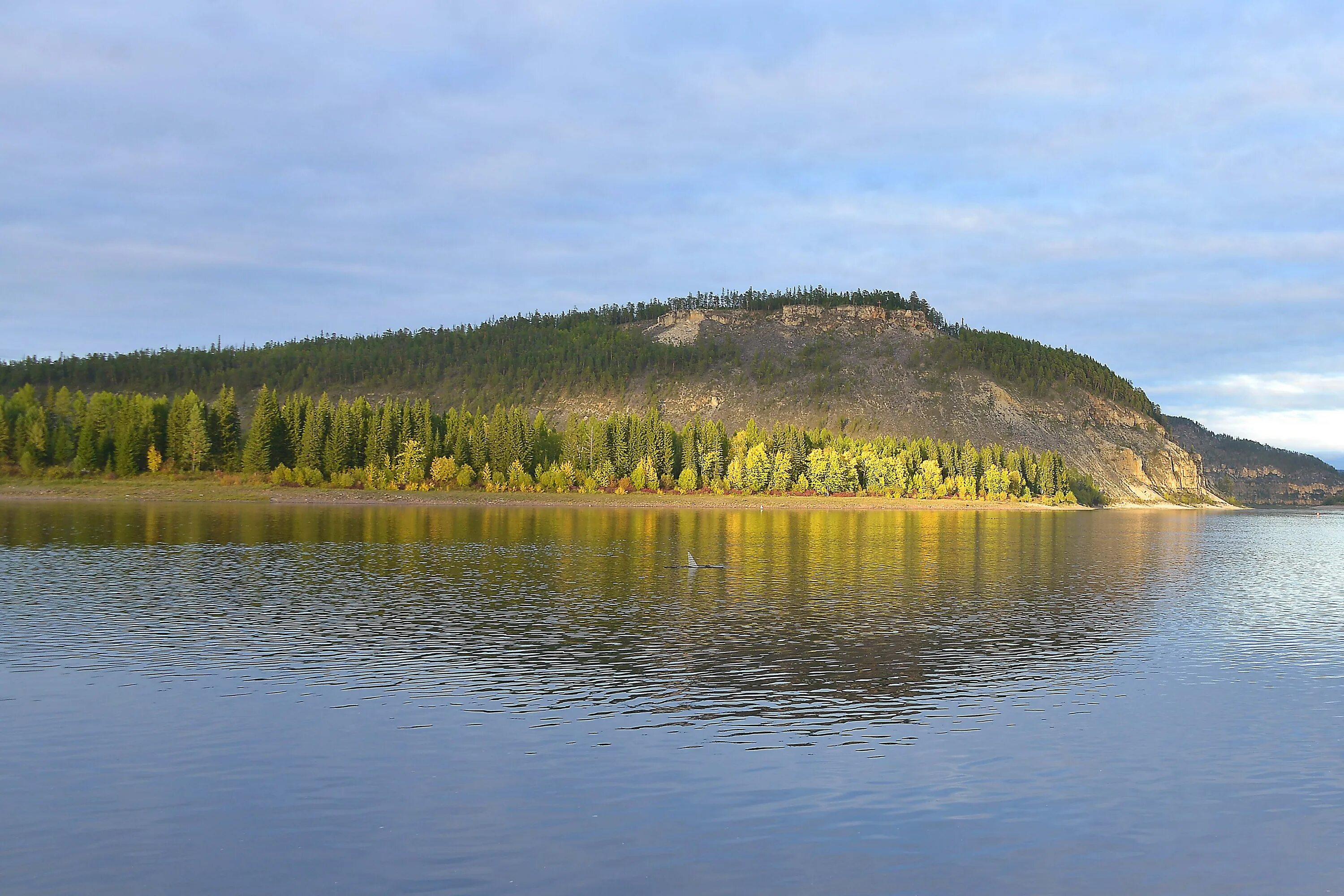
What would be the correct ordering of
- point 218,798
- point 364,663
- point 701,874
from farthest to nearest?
point 364,663
point 218,798
point 701,874

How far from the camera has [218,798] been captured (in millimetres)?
18172

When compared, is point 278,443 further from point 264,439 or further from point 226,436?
point 226,436

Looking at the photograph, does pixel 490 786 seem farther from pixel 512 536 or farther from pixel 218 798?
pixel 512 536

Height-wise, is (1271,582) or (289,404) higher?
(289,404)

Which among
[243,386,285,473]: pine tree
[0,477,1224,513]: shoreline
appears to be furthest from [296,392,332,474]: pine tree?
[0,477,1224,513]: shoreline

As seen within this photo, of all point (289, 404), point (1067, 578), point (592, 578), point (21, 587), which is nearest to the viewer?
point (21, 587)

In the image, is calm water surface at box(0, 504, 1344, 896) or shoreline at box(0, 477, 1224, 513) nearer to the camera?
calm water surface at box(0, 504, 1344, 896)

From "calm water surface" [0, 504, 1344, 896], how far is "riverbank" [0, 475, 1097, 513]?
106 meters

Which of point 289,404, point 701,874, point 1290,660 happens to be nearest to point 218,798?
point 701,874

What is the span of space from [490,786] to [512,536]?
7111 centimetres

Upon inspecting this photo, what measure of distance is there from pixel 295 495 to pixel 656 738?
14873 centimetres

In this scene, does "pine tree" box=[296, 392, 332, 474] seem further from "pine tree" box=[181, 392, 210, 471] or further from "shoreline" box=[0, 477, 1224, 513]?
"pine tree" box=[181, 392, 210, 471]

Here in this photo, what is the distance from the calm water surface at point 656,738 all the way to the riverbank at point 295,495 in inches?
4162

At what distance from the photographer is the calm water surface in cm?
1570
